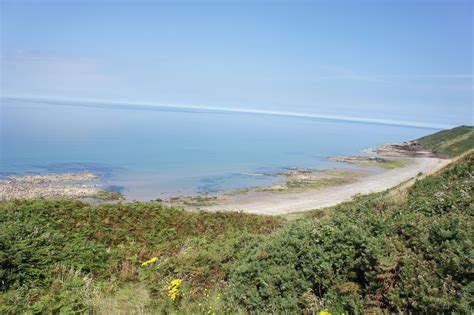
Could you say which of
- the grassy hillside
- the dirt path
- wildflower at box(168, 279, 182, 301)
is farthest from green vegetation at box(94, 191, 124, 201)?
wildflower at box(168, 279, 182, 301)

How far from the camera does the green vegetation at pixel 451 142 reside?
319 ft

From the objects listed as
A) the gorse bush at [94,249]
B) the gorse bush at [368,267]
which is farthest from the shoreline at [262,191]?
the gorse bush at [368,267]

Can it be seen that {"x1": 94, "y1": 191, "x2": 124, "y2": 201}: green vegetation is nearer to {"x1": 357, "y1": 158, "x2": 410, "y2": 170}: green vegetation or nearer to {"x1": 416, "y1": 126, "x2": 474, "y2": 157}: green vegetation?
{"x1": 357, "y1": 158, "x2": 410, "y2": 170}: green vegetation

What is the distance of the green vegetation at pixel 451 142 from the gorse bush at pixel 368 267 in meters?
101

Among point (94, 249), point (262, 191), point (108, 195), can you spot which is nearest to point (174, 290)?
point (94, 249)

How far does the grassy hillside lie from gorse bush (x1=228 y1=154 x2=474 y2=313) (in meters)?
0.02

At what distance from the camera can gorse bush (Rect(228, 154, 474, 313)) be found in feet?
15.4

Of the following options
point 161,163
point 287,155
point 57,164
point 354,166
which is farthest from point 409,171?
point 57,164

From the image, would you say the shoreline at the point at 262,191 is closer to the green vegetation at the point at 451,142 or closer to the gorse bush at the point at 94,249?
the gorse bush at the point at 94,249

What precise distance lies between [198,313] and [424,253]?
12.8 ft

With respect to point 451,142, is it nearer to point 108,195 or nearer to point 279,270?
point 108,195

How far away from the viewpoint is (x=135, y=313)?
600 centimetres

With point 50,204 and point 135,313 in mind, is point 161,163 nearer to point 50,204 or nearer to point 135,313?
point 50,204

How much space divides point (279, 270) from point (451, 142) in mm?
123636
